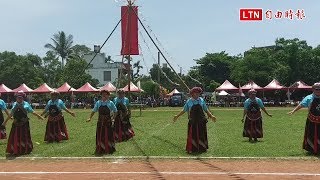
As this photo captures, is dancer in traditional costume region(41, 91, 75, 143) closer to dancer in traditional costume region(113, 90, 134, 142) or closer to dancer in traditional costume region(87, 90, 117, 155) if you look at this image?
dancer in traditional costume region(113, 90, 134, 142)

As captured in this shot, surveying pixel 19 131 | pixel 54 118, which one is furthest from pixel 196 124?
pixel 54 118

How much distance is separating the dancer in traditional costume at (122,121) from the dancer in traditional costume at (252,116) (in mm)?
4204

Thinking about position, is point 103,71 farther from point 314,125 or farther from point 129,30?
point 314,125

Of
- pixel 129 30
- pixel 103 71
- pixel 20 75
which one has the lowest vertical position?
pixel 129 30

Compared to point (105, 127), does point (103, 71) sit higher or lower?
higher

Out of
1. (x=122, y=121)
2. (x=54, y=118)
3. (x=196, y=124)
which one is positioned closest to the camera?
(x=196, y=124)

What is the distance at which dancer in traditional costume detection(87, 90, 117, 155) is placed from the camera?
14859 mm

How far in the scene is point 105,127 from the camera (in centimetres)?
1484

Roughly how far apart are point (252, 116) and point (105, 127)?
19.9 feet

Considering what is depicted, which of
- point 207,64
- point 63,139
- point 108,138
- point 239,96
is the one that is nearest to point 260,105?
point 108,138

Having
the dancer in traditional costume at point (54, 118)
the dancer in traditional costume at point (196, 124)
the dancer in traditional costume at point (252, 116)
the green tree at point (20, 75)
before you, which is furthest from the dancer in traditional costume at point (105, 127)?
the green tree at point (20, 75)

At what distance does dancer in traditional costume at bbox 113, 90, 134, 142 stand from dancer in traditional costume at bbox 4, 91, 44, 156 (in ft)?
12.5

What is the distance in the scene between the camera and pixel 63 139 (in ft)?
63.1

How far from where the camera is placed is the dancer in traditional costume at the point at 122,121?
60.1 ft
